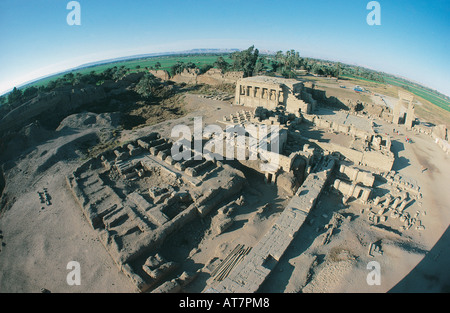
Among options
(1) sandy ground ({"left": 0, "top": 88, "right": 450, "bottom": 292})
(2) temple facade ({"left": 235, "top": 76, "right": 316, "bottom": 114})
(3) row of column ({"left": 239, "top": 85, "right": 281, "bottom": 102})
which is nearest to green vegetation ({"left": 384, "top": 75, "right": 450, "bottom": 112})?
(2) temple facade ({"left": 235, "top": 76, "right": 316, "bottom": 114})

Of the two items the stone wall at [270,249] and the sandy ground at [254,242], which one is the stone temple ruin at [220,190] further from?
the sandy ground at [254,242]

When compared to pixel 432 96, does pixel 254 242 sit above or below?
below

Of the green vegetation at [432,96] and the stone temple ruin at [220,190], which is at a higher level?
the green vegetation at [432,96]

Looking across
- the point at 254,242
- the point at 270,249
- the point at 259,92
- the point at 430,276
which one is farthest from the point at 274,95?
the point at 430,276

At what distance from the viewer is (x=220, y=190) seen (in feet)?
45.0

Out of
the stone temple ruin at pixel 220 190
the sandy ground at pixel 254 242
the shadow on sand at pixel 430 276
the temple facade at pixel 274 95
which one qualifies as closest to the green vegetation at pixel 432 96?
the temple facade at pixel 274 95

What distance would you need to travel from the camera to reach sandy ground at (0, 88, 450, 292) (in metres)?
9.29

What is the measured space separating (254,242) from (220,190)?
3.87 m

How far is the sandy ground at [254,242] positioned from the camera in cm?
929

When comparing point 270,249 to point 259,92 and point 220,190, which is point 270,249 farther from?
point 259,92

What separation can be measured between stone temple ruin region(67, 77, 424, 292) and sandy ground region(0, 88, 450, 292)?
0.55 metres

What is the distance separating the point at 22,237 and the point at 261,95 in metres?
26.6

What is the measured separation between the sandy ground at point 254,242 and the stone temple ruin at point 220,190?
55 centimetres
